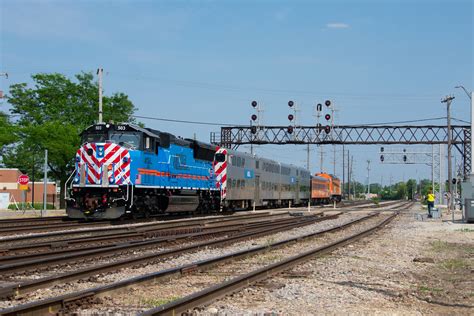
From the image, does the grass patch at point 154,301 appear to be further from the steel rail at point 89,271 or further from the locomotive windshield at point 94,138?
the locomotive windshield at point 94,138

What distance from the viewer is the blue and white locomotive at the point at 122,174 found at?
2183 cm

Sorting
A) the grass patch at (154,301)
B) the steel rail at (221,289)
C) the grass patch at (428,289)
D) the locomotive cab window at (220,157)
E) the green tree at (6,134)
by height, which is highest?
the green tree at (6,134)

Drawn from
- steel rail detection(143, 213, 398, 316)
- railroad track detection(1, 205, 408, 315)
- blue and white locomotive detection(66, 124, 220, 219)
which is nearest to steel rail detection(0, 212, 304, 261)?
blue and white locomotive detection(66, 124, 220, 219)

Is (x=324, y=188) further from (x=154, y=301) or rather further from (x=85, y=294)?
(x=85, y=294)

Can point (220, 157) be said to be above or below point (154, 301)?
above

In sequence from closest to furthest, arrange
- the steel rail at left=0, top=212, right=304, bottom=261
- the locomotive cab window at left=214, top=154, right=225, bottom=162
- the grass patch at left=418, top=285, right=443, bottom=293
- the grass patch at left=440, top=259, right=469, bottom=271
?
1. the grass patch at left=418, top=285, right=443, bottom=293
2. the grass patch at left=440, top=259, right=469, bottom=271
3. the steel rail at left=0, top=212, right=304, bottom=261
4. the locomotive cab window at left=214, top=154, right=225, bottom=162

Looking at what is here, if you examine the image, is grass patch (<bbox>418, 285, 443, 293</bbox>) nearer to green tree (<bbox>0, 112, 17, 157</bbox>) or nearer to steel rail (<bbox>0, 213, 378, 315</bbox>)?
steel rail (<bbox>0, 213, 378, 315</bbox>)

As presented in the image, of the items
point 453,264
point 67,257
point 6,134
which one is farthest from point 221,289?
point 6,134

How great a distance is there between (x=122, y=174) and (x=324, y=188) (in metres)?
45.3

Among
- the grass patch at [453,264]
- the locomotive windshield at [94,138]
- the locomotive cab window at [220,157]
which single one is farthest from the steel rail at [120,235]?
the grass patch at [453,264]

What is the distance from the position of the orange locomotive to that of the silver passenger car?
93.4 inches

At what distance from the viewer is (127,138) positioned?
2266 cm

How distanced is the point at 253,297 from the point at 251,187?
31.0m

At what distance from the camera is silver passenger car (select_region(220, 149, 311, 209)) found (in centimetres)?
3475
